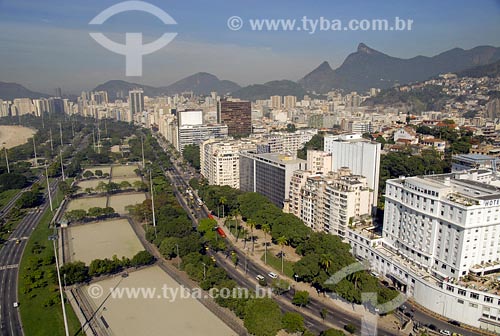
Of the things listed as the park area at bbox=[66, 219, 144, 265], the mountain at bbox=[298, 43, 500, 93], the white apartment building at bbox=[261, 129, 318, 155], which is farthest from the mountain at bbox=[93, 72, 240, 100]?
the park area at bbox=[66, 219, 144, 265]

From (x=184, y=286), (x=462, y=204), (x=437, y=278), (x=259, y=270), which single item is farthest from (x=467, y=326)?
(x=184, y=286)

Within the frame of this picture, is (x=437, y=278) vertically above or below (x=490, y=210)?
below

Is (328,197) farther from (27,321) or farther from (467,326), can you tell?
(27,321)

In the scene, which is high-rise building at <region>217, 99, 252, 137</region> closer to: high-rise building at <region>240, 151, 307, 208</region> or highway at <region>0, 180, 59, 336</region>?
high-rise building at <region>240, 151, 307, 208</region>

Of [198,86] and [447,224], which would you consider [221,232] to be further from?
[198,86]

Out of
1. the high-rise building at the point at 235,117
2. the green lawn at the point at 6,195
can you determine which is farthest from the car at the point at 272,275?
the high-rise building at the point at 235,117

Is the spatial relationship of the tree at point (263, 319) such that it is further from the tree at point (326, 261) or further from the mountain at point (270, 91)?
the mountain at point (270, 91)
